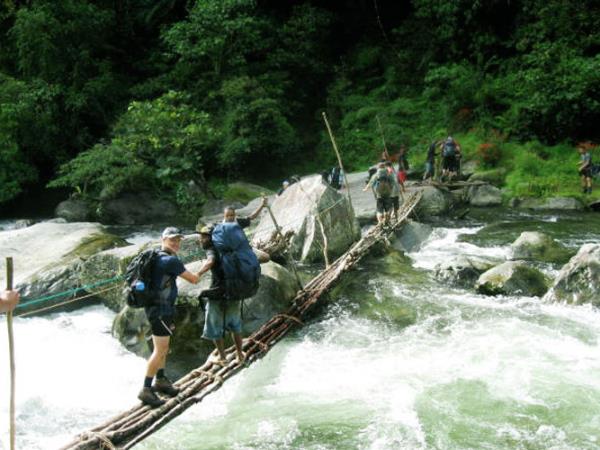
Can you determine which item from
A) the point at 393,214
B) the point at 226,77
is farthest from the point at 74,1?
the point at 393,214

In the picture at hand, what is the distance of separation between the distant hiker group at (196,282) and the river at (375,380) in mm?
832

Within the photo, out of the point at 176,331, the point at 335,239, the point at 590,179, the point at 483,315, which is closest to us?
the point at 176,331

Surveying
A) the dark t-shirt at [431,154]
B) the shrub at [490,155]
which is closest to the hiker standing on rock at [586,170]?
the shrub at [490,155]

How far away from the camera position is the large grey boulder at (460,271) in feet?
34.0

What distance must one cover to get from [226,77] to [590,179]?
1357cm

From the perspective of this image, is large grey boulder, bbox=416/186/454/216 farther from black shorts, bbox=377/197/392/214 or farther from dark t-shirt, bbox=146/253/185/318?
dark t-shirt, bbox=146/253/185/318

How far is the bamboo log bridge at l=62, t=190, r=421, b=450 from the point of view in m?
4.99

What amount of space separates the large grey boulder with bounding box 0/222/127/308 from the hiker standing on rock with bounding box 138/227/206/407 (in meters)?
5.05

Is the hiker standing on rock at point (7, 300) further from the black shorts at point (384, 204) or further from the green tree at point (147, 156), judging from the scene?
the green tree at point (147, 156)

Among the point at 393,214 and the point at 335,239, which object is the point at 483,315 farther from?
the point at 393,214

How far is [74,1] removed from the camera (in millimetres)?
22531

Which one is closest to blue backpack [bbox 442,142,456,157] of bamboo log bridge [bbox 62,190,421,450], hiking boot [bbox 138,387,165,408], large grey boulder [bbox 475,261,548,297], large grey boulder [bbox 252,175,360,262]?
large grey boulder [bbox 252,175,360,262]

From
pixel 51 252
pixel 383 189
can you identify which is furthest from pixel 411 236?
pixel 51 252

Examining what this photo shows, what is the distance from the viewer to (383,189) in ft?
42.8
